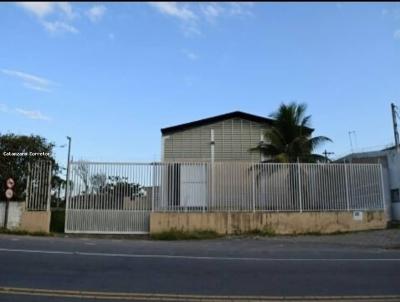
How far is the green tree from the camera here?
79.6 ft

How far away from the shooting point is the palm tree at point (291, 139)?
26.3 meters

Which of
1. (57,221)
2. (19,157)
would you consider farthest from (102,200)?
(19,157)

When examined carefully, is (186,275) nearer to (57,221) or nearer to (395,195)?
(57,221)

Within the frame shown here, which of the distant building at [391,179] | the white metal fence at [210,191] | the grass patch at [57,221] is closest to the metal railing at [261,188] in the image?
the white metal fence at [210,191]

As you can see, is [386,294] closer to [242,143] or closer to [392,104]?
[242,143]

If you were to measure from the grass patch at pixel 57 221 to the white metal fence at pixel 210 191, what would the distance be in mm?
611

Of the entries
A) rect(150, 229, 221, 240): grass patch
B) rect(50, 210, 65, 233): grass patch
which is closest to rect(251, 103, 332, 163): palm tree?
rect(150, 229, 221, 240): grass patch

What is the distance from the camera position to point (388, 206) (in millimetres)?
27125

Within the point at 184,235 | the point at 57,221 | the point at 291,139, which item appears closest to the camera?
the point at 184,235

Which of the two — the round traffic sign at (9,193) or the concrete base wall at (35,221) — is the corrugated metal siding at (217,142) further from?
the round traffic sign at (9,193)

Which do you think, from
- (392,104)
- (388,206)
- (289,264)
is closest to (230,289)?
(289,264)

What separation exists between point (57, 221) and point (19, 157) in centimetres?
790

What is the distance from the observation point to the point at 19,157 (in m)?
29.1

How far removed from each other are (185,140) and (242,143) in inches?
135
